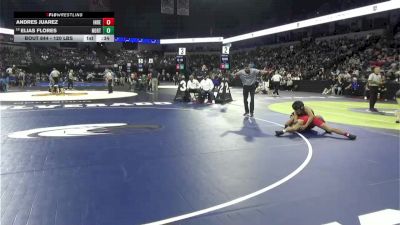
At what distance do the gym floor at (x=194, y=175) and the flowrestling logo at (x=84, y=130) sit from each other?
24 millimetres

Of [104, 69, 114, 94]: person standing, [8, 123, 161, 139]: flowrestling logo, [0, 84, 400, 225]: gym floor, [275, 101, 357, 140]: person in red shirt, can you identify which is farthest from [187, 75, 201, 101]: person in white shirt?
[275, 101, 357, 140]: person in red shirt

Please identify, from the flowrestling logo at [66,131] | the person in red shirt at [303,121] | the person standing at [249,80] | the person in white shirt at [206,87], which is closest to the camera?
the flowrestling logo at [66,131]

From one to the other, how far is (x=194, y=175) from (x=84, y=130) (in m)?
4.57

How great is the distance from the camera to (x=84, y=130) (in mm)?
8594

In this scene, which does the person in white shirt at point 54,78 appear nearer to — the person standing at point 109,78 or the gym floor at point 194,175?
the person standing at point 109,78

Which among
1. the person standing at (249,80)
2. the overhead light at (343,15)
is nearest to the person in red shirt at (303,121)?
the person standing at (249,80)

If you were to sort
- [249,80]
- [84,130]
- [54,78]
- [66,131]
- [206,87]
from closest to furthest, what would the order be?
[66,131] → [84,130] → [249,80] → [206,87] → [54,78]

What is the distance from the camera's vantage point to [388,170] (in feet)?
17.4

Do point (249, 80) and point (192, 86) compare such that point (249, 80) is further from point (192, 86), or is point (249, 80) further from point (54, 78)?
point (54, 78)
